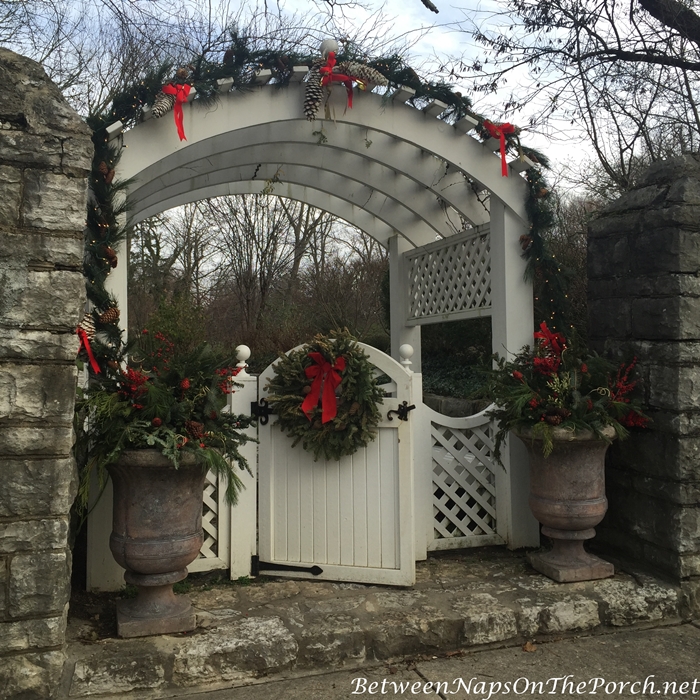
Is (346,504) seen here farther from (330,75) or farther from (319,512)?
(330,75)

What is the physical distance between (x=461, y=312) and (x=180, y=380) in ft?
8.02

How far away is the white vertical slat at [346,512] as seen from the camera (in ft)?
11.9

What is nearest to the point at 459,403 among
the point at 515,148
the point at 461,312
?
the point at 461,312

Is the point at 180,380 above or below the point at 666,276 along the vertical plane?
below

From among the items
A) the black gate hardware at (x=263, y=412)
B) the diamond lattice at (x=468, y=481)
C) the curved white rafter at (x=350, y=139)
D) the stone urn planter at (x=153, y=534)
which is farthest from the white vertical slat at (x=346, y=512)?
the curved white rafter at (x=350, y=139)

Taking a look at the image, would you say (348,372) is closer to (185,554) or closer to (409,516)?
(409,516)

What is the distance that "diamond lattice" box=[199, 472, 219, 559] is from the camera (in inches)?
145

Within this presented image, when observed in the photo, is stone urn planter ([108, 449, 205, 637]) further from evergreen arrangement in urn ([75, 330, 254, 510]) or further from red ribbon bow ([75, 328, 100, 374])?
red ribbon bow ([75, 328, 100, 374])

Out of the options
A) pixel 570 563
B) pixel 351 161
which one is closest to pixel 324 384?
pixel 570 563

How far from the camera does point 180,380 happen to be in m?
3.22

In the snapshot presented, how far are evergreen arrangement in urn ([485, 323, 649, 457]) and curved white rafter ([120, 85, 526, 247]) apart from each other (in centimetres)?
104

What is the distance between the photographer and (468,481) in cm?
428

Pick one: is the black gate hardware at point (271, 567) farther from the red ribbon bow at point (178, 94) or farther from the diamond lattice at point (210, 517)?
the red ribbon bow at point (178, 94)

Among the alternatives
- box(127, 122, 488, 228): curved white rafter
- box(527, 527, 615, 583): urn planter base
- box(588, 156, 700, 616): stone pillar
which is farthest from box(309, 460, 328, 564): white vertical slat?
box(127, 122, 488, 228): curved white rafter
